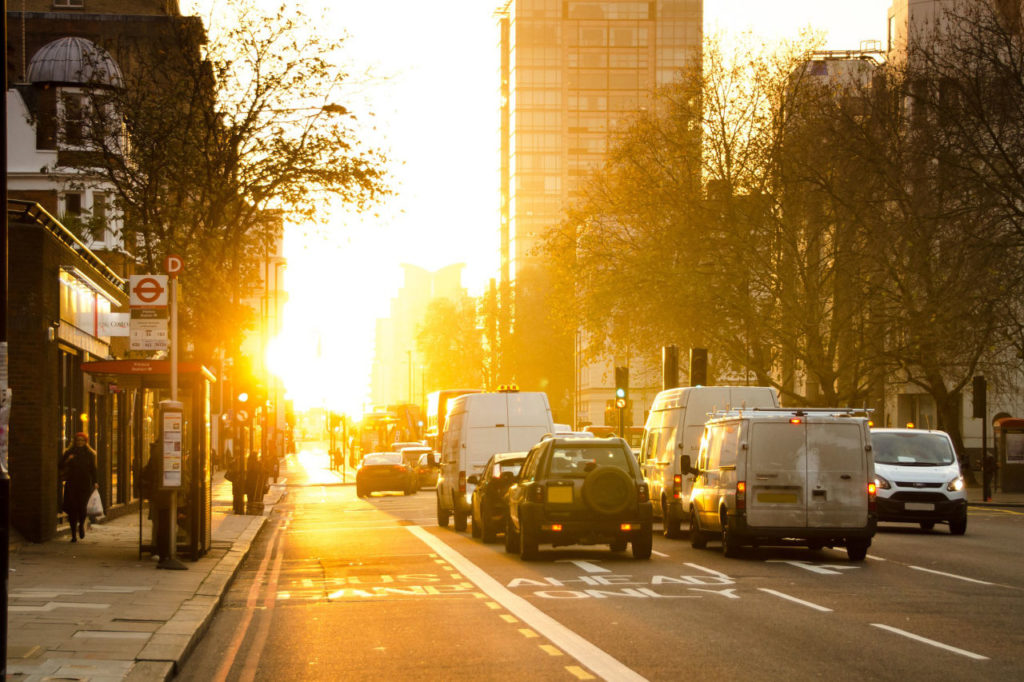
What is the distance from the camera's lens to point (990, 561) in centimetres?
2236

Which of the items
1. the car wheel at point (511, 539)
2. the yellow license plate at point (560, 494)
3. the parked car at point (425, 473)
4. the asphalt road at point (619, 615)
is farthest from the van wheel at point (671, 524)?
the parked car at point (425, 473)

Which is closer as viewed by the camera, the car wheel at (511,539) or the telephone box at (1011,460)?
the car wheel at (511,539)

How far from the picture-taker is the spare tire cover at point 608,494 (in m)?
21.4

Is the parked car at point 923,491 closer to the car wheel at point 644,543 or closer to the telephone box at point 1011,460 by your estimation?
the car wheel at point 644,543

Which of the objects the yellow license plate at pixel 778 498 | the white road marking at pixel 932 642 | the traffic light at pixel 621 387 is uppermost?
the traffic light at pixel 621 387

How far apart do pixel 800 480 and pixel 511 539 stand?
15.4 ft

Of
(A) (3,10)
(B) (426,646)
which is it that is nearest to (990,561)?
(B) (426,646)

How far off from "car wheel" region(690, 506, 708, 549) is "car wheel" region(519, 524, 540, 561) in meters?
3.28

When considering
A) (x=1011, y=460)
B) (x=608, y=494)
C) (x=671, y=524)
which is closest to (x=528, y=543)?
(x=608, y=494)

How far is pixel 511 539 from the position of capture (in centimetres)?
2362

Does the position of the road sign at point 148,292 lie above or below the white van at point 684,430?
above

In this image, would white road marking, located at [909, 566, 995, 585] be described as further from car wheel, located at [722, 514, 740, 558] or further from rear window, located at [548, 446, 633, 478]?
rear window, located at [548, 446, 633, 478]

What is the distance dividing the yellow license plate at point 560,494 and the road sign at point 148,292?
5.92 meters

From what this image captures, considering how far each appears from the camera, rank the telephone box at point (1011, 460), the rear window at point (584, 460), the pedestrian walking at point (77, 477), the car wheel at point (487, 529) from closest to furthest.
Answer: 1. the rear window at point (584, 460)
2. the pedestrian walking at point (77, 477)
3. the car wheel at point (487, 529)
4. the telephone box at point (1011, 460)
